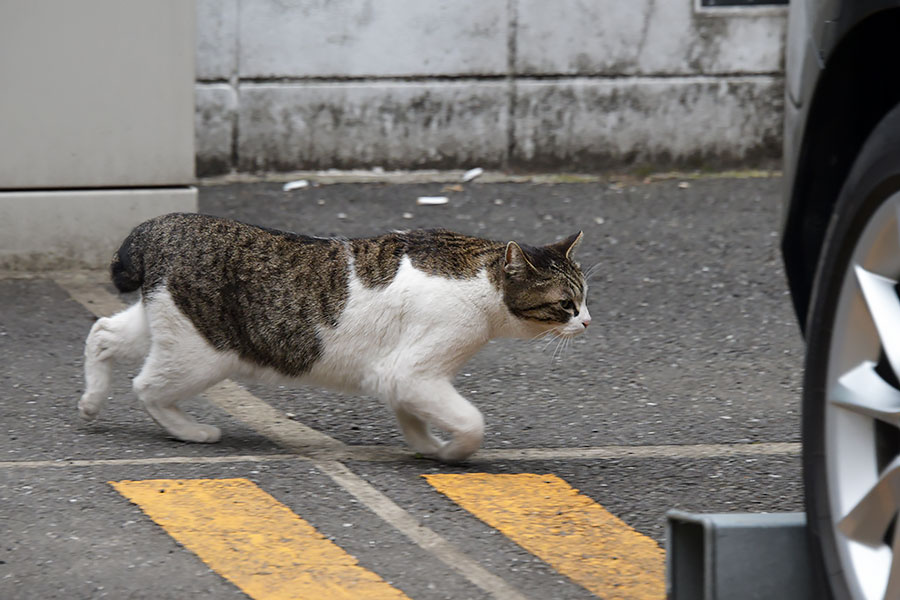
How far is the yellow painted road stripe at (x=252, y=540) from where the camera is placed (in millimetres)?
3307

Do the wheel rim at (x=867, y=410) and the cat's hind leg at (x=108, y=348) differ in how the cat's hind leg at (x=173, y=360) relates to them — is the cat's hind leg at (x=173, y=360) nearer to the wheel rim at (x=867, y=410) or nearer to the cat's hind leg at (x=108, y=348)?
the cat's hind leg at (x=108, y=348)

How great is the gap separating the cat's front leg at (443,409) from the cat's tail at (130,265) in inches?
38.5

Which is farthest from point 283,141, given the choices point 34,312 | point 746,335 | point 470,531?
point 470,531

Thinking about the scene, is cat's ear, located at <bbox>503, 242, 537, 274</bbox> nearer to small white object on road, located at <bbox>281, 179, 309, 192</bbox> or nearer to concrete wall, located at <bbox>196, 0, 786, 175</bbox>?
small white object on road, located at <bbox>281, 179, 309, 192</bbox>

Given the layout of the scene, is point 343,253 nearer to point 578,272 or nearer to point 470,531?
point 578,272

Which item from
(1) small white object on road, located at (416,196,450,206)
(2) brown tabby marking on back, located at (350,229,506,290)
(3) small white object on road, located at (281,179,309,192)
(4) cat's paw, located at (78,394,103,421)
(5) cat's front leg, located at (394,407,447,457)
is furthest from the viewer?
(3) small white object on road, located at (281,179,309,192)

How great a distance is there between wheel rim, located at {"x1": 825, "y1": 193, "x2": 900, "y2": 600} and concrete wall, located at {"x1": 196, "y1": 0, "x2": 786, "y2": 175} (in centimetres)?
592

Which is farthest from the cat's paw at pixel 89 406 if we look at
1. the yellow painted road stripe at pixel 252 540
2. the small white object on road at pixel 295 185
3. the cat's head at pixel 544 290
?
the small white object on road at pixel 295 185

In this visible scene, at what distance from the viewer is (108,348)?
445cm

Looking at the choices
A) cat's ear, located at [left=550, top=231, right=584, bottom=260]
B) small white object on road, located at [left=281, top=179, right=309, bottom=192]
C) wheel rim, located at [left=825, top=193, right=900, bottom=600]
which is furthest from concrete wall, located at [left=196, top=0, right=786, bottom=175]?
wheel rim, located at [left=825, top=193, right=900, bottom=600]

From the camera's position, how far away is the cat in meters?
4.16

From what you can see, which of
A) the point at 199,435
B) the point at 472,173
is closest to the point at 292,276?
the point at 199,435

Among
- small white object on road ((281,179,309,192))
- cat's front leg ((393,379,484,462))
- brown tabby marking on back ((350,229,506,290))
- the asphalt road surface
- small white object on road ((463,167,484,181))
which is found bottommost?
the asphalt road surface

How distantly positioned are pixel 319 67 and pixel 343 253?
4237 mm
